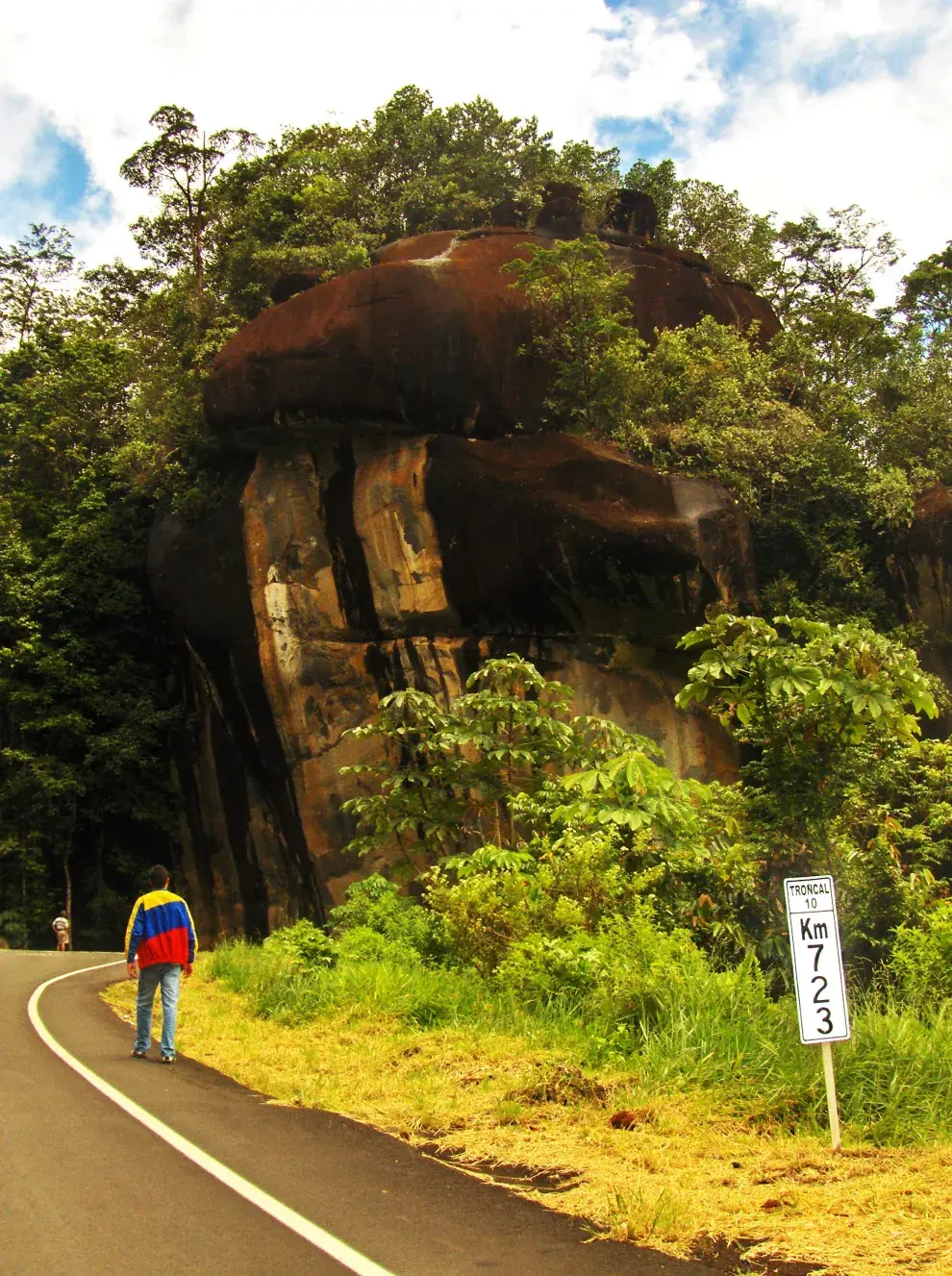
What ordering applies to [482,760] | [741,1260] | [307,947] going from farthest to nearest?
[482,760], [307,947], [741,1260]

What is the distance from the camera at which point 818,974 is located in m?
5.31

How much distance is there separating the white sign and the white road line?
236cm

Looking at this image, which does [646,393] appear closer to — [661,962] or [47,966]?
[47,966]

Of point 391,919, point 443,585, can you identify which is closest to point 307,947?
point 391,919

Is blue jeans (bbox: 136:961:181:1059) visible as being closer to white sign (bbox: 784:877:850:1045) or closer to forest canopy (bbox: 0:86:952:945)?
white sign (bbox: 784:877:850:1045)

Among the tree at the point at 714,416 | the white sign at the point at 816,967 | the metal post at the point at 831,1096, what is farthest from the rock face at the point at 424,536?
the metal post at the point at 831,1096

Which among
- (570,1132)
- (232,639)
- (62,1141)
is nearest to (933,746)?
(570,1132)

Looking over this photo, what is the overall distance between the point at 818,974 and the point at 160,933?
5261 mm

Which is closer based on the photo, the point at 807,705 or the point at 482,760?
the point at 807,705

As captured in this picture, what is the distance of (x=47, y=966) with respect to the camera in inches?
665

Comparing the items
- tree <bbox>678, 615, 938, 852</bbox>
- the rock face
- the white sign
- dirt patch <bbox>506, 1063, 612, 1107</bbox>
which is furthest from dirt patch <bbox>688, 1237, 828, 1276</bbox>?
the rock face

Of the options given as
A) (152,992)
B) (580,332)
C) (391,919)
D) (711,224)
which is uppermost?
(711,224)

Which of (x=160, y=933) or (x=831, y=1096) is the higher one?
(x=160, y=933)

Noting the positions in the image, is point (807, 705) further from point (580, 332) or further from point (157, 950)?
point (580, 332)
